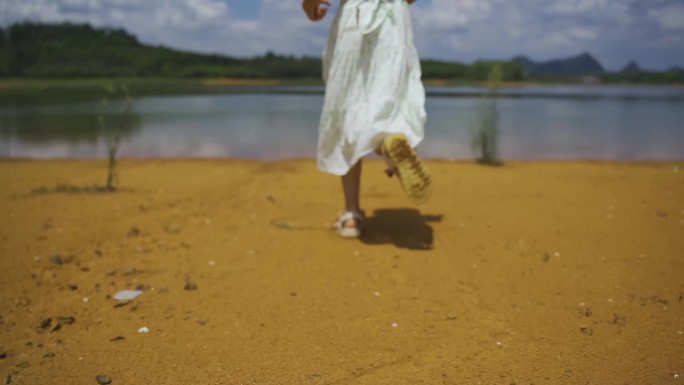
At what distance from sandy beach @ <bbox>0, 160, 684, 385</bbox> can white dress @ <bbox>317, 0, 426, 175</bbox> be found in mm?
653

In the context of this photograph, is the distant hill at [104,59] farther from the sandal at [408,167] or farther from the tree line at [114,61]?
the sandal at [408,167]

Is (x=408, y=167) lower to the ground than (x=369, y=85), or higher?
lower

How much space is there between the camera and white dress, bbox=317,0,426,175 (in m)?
3.00

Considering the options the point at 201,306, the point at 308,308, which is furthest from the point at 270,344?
the point at 201,306

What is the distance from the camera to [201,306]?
2373mm

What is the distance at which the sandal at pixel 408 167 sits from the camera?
282 cm

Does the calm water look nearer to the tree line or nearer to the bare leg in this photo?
the bare leg

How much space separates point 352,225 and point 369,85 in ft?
A: 2.85

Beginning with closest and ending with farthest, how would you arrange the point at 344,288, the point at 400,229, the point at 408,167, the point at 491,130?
the point at 344,288, the point at 408,167, the point at 400,229, the point at 491,130

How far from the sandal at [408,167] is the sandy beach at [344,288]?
40 cm

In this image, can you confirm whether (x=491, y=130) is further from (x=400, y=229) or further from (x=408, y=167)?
(x=408, y=167)

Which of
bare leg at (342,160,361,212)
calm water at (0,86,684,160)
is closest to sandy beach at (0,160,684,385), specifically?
bare leg at (342,160,361,212)

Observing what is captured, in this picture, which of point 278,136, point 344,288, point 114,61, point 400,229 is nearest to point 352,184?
point 400,229

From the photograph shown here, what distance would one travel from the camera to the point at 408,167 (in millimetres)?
2834
